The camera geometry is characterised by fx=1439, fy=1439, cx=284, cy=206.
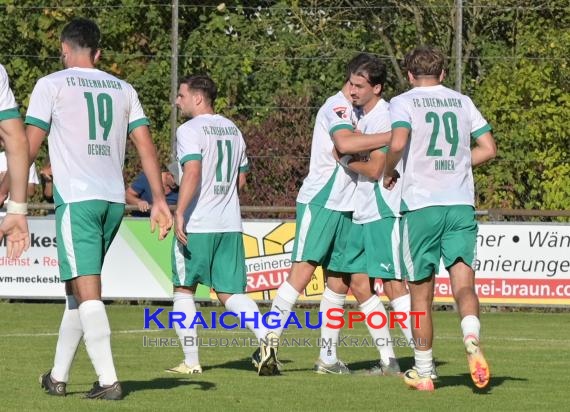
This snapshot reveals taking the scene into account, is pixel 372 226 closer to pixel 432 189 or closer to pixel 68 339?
pixel 432 189

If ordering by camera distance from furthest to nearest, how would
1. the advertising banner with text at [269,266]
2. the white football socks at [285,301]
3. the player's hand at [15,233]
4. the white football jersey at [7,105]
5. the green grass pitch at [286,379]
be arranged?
the advertising banner with text at [269,266], the white football socks at [285,301], the green grass pitch at [286,379], the white football jersey at [7,105], the player's hand at [15,233]

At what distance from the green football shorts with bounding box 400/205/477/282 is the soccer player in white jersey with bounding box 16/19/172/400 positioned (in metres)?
1.54

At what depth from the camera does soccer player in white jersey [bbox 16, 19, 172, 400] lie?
7973mm

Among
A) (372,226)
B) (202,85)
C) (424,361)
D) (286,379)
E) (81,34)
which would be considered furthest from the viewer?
(202,85)

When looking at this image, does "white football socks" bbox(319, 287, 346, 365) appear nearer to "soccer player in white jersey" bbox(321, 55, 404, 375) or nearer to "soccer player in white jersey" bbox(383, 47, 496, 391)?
"soccer player in white jersey" bbox(321, 55, 404, 375)

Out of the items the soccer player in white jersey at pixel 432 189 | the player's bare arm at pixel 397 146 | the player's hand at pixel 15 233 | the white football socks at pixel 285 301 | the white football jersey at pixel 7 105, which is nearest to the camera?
the player's hand at pixel 15 233

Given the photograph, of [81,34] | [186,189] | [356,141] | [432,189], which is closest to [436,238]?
[432,189]

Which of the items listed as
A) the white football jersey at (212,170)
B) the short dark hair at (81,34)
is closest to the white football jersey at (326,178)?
the white football jersey at (212,170)

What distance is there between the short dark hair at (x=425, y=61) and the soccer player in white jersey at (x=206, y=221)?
1911 mm

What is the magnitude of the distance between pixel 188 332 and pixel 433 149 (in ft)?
7.98

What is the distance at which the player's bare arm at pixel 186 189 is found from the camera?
32.2 feet

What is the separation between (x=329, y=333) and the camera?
401 inches

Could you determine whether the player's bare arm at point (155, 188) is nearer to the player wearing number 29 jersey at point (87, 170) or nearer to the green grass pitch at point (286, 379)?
the player wearing number 29 jersey at point (87, 170)

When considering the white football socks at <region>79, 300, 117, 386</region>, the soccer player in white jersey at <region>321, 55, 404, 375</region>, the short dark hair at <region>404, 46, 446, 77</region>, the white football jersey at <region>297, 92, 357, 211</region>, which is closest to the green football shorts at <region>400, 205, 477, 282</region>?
the short dark hair at <region>404, 46, 446, 77</region>
